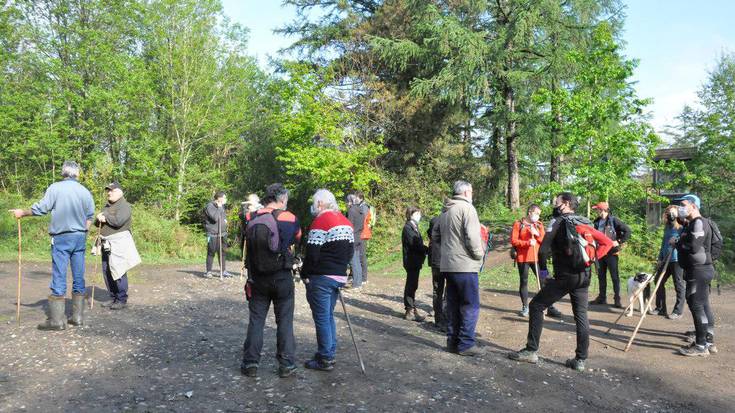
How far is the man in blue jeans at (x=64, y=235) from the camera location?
705cm

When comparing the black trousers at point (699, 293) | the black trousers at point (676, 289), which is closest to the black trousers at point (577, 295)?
the black trousers at point (699, 293)

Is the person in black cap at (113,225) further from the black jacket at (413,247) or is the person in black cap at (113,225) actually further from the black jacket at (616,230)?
the black jacket at (616,230)

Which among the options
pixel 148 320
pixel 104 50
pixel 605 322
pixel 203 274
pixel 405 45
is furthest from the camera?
pixel 104 50

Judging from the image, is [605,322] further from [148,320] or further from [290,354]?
[148,320]

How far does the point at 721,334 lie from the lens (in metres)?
8.06

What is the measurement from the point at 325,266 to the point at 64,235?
3.97m

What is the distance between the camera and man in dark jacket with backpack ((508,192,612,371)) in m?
5.99

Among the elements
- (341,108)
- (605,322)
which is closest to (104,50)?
(341,108)

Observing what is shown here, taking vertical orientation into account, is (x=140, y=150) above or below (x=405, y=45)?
below

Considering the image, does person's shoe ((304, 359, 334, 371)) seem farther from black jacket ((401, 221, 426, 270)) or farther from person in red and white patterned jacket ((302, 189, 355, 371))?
A: black jacket ((401, 221, 426, 270))

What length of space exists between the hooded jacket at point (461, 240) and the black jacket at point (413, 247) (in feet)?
6.12

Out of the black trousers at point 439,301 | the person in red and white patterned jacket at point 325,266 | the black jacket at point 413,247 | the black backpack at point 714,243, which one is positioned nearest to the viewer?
the person in red and white patterned jacket at point 325,266

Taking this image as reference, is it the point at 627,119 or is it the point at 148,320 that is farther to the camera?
the point at 627,119

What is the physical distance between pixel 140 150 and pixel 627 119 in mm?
19957
